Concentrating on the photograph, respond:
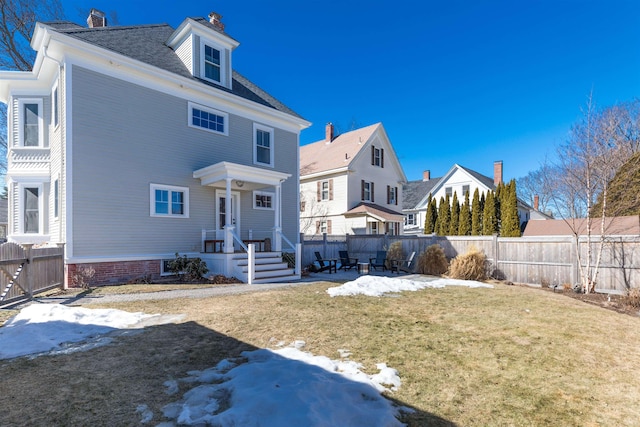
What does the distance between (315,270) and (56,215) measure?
9.45 m

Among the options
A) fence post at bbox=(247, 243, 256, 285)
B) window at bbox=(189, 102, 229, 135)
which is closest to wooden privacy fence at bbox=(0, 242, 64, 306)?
fence post at bbox=(247, 243, 256, 285)

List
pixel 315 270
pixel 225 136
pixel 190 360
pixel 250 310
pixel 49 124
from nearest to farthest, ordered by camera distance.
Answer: pixel 190 360
pixel 250 310
pixel 49 124
pixel 225 136
pixel 315 270

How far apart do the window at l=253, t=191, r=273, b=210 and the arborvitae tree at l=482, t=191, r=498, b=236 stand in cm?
1658

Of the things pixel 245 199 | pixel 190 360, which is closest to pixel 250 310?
pixel 190 360

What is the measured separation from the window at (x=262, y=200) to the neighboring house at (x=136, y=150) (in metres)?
0.08

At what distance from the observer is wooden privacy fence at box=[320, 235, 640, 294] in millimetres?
9586

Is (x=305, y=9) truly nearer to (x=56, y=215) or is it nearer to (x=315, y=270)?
(x=315, y=270)

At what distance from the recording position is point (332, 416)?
2.65 meters

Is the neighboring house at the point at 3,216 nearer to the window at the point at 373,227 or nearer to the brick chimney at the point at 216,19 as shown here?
the brick chimney at the point at 216,19

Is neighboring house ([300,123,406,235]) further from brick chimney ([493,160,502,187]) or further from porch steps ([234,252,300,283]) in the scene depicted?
brick chimney ([493,160,502,187])

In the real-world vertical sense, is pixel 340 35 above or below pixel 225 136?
above

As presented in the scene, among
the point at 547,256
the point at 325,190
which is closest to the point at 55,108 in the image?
the point at 325,190

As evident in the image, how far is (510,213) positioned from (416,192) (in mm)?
15413

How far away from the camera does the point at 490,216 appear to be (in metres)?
23.1
